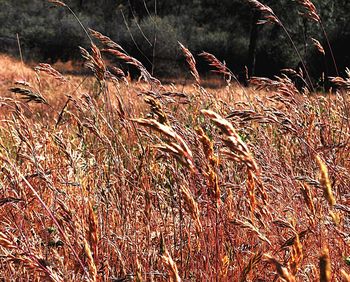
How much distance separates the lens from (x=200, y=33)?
27.4 metres

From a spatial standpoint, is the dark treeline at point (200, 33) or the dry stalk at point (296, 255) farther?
the dark treeline at point (200, 33)

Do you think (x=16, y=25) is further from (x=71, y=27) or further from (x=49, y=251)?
(x=49, y=251)

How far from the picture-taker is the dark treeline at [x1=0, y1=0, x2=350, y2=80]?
2189cm

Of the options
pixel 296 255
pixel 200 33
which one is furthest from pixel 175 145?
pixel 200 33

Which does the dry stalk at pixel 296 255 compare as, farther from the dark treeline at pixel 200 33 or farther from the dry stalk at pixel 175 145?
the dark treeline at pixel 200 33

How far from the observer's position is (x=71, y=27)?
2452cm

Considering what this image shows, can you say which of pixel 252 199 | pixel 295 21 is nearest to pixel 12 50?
pixel 295 21

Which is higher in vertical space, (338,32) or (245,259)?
(245,259)

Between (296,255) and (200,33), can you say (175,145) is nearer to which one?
(296,255)

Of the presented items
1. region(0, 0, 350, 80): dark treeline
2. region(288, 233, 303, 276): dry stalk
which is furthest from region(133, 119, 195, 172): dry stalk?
region(0, 0, 350, 80): dark treeline

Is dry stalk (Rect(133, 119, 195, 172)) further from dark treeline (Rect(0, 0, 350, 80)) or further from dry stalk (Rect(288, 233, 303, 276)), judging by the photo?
dark treeline (Rect(0, 0, 350, 80))

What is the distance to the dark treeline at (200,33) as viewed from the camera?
2189 cm

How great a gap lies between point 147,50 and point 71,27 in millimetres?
4390

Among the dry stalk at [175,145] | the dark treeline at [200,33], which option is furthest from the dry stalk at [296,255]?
the dark treeline at [200,33]
